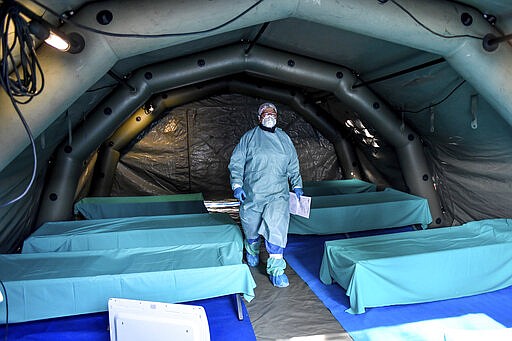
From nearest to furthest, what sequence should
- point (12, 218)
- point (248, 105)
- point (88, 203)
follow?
point (12, 218), point (88, 203), point (248, 105)

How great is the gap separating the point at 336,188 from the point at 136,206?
7.79ft

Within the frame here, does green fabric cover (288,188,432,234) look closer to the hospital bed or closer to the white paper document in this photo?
the white paper document

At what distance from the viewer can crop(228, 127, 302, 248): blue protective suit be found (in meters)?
2.62

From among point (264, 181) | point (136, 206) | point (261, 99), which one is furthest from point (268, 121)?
point (261, 99)

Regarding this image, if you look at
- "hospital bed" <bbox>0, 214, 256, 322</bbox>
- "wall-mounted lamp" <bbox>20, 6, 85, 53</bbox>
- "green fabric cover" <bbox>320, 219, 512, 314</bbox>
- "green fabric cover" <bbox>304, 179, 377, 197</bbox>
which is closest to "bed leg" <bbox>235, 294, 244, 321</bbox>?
"hospital bed" <bbox>0, 214, 256, 322</bbox>

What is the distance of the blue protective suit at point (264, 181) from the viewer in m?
2.62

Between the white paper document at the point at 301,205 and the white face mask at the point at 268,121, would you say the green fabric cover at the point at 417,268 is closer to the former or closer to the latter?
the white paper document at the point at 301,205

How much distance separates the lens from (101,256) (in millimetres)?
2354

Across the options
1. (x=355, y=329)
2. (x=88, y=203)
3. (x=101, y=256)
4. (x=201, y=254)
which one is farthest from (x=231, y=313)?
(x=88, y=203)

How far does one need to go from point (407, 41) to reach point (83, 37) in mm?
1765

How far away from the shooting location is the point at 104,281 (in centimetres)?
195

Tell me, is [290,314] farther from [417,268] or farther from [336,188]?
[336,188]

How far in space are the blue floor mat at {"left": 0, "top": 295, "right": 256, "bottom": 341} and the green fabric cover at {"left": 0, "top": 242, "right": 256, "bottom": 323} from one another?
98 millimetres

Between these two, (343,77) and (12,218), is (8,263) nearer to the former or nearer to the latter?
(12,218)
